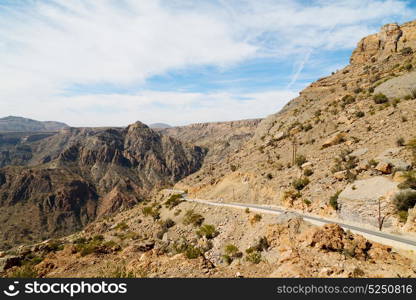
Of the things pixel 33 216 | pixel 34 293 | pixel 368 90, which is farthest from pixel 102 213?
pixel 34 293

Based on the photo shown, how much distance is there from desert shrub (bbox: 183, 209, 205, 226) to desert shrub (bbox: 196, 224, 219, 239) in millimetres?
2397

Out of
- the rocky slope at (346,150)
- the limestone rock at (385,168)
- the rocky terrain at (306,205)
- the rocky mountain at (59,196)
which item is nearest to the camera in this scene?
the rocky terrain at (306,205)

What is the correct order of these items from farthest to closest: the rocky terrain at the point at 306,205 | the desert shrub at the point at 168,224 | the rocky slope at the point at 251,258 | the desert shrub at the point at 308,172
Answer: the desert shrub at the point at 168,224 → the desert shrub at the point at 308,172 → the rocky terrain at the point at 306,205 → the rocky slope at the point at 251,258

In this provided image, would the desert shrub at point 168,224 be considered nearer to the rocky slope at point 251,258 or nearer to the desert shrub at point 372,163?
the rocky slope at point 251,258

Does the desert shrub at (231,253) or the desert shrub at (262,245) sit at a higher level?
the desert shrub at (262,245)

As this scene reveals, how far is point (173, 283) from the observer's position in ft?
26.2

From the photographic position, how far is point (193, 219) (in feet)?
97.8

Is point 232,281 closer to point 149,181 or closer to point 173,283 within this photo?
point 173,283

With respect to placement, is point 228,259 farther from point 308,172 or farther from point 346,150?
point 346,150

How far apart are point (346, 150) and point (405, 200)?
37.7ft

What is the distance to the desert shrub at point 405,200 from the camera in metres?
14.2

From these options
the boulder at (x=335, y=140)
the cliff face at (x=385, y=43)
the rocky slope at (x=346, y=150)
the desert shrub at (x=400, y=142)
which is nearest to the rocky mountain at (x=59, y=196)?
the rocky slope at (x=346, y=150)

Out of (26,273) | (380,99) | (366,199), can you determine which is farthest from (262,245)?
(380,99)

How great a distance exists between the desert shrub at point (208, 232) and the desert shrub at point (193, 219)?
2.40m
